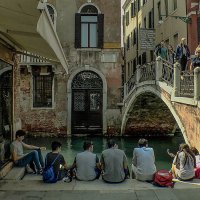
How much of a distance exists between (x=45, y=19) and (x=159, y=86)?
958 cm

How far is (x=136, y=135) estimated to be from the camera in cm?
2127

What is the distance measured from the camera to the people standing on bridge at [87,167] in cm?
631

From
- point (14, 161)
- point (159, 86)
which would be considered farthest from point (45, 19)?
point (159, 86)

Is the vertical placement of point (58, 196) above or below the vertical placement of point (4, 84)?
below

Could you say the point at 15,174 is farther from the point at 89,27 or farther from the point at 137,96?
the point at 89,27

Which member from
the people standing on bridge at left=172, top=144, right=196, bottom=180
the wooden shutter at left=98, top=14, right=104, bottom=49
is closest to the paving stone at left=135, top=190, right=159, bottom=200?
the people standing on bridge at left=172, top=144, right=196, bottom=180

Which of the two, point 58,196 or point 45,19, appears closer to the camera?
point 45,19

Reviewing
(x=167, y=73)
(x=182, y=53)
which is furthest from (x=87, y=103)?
(x=182, y=53)

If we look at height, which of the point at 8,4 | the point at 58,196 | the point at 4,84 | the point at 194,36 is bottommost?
the point at 58,196

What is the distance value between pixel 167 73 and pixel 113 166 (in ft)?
23.4

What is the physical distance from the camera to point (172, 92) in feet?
38.1

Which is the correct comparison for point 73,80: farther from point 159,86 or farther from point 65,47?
point 159,86

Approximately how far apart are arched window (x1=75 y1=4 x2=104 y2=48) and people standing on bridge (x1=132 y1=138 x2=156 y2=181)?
44.7ft

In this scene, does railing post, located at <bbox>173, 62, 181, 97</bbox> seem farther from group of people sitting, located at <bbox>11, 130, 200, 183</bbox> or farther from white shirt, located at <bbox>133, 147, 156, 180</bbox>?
white shirt, located at <bbox>133, 147, 156, 180</bbox>
